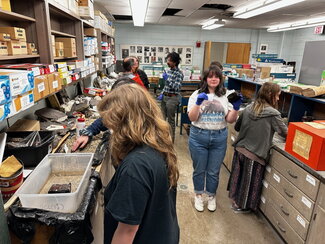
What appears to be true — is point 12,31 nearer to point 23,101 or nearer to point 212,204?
point 23,101

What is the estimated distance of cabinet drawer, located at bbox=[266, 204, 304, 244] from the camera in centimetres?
188

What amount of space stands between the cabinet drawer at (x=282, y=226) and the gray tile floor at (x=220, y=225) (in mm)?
131

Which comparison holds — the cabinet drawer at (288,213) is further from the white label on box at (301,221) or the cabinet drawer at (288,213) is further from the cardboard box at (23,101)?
the cardboard box at (23,101)

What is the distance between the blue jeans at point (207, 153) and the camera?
2162 millimetres

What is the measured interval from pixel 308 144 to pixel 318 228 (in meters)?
0.61

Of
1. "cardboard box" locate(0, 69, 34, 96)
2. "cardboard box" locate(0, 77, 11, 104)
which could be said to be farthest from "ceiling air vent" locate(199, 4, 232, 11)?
"cardboard box" locate(0, 77, 11, 104)

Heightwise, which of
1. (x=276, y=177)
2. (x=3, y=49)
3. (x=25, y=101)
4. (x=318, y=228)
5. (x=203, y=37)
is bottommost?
(x=318, y=228)

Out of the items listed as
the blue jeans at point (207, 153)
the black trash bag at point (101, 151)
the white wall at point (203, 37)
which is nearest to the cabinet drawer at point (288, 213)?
the blue jeans at point (207, 153)

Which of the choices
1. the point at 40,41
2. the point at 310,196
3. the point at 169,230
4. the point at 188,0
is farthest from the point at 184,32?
the point at 169,230

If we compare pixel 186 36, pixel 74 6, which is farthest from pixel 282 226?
pixel 186 36

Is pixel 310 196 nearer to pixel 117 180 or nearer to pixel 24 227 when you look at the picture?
pixel 117 180

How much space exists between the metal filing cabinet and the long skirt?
0.07 m

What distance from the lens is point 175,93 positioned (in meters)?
4.07

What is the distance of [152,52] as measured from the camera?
8.77 meters
